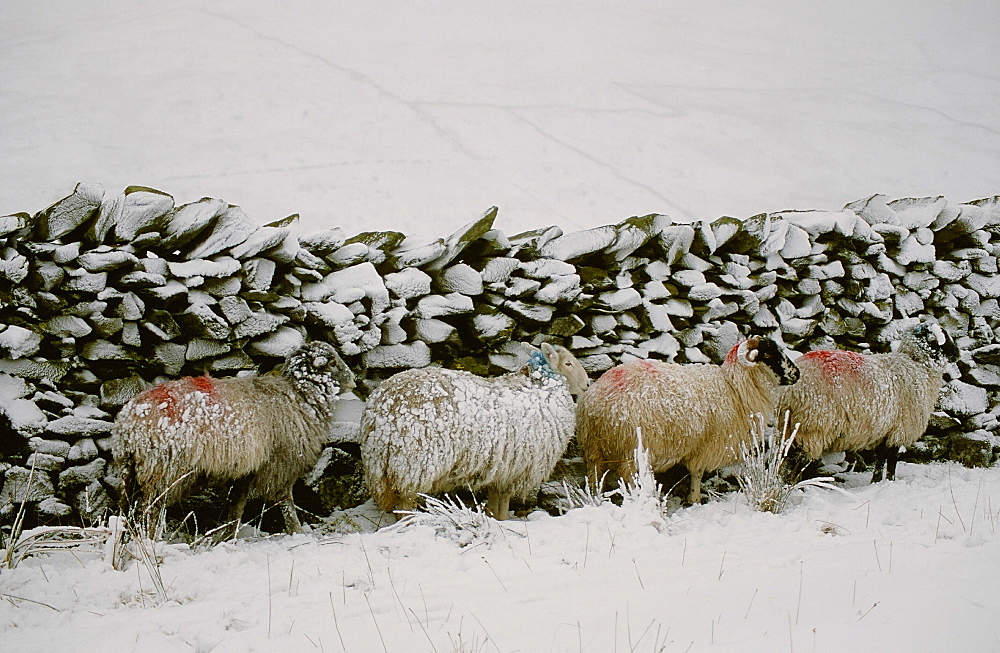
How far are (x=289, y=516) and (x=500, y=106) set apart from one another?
18.4 ft

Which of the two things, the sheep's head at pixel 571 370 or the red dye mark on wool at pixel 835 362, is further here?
the red dye mark on wool at pixel 835 362

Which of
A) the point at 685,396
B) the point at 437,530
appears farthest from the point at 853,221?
the point at 437,530

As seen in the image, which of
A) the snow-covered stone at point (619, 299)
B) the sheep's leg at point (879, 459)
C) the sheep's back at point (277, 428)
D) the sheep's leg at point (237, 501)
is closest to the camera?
the sheep's back at point (277, 428)

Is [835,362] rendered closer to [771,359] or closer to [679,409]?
[771,359]

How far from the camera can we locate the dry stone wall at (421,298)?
402cm

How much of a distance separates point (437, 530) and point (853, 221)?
446 cm

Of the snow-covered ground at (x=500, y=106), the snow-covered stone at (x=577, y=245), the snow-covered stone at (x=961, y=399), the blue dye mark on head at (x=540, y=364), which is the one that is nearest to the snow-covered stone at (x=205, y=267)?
the snow-covered ground at (x=500, y=106)

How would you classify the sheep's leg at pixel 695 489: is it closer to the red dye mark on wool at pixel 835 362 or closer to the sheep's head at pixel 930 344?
the red dye mark on wool at pixel 835 362

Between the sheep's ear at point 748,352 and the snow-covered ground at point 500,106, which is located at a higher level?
the snow-covered ground at point 500,106

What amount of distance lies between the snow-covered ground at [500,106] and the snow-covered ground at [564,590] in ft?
10.0

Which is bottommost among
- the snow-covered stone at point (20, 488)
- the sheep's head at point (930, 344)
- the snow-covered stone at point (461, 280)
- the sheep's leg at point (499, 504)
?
the sheep's leg at point (499, 504)

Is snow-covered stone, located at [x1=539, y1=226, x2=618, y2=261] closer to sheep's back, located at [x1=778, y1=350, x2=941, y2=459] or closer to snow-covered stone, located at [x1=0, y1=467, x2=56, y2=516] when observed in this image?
sheep's back, located at [x1=778, y1=350, x2=941, y2=459]

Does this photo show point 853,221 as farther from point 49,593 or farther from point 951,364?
A: point 49,593

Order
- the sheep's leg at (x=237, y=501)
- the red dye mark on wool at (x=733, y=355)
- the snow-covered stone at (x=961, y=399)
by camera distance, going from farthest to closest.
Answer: the snow-covered stone at (x=961, y=399) → the red dye mark on wool at (x=733, y=355) → the sheep's leg at (x=237, y=501)
